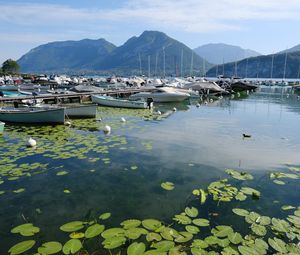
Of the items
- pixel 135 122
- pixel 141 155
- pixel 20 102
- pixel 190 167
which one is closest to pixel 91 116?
pixel 135 122

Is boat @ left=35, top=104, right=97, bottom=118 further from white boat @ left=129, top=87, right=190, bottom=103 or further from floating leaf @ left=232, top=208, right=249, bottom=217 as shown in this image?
floating leaf @ left=232, top=208, right=249, bottom=217

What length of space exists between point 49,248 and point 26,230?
974mm

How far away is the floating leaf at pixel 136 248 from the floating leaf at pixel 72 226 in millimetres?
1377

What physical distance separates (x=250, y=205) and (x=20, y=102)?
23.1m

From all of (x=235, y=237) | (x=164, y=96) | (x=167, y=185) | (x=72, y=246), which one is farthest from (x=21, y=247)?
(x=164, y=96)

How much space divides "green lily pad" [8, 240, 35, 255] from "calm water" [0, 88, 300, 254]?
0.22m

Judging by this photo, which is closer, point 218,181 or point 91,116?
point 218,181

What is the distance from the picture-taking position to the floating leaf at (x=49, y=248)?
5.11 metres

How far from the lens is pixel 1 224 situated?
6250 mm

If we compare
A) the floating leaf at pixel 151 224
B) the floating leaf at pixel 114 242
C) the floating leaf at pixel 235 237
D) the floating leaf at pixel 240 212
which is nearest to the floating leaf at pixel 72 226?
the floating leaf at pixel 114 242

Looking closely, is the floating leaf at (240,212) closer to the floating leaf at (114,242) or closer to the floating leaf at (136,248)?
the floating leaf at (136,248)

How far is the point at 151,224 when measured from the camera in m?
6.05

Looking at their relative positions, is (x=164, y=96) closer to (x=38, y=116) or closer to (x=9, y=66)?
(x=38, y=116)

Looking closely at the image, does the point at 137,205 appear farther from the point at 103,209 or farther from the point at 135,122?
the point at 135,122
